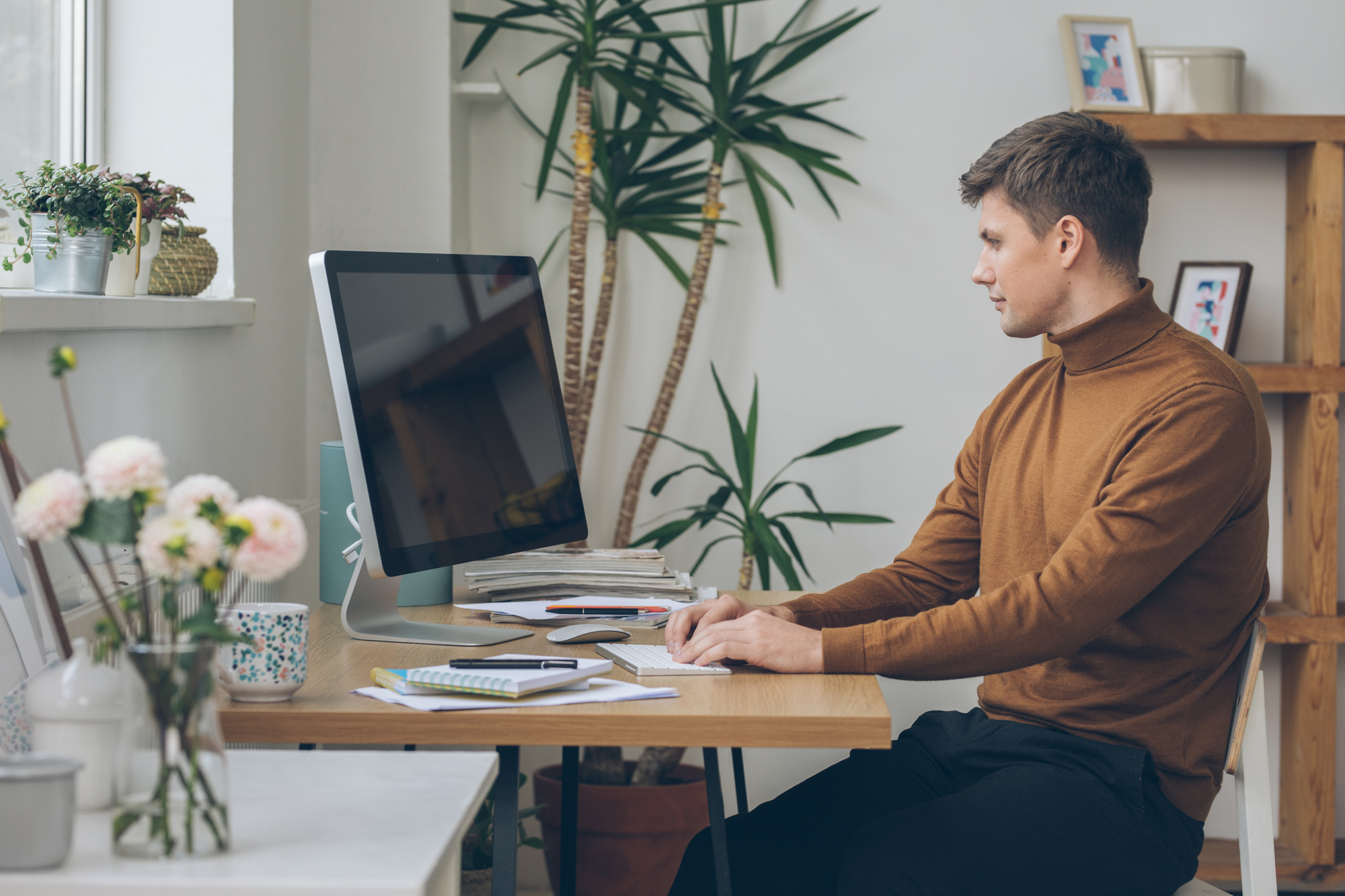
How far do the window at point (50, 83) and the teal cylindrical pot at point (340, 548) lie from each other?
604 mm

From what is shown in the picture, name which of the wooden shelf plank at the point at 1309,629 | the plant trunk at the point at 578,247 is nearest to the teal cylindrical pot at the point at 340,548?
the plant trunk at the point at 578,247

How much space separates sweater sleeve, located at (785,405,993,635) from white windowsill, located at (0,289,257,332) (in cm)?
105

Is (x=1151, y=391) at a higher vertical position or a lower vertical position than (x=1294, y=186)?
lower

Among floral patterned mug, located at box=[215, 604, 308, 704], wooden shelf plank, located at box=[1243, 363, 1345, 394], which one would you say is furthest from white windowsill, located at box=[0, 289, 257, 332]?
wooden shelf plank, located at box=[1243, 363, 1345, 394]

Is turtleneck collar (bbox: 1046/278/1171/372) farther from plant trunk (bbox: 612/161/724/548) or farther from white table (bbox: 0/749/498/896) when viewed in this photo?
plant trunk (bbox: 612/161/724/548)

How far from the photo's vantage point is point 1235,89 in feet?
8.87

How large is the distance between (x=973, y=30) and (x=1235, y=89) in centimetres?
61

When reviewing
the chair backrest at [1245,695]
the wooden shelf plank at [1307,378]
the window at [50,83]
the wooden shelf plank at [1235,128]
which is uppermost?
the wooden shelf plank at [1235,128]

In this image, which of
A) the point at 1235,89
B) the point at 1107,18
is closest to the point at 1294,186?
Result: the point at 1235,89

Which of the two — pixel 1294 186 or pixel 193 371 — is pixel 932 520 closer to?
pixel 193 371

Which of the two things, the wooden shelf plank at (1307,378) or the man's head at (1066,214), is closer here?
the man's head at (1066,214)

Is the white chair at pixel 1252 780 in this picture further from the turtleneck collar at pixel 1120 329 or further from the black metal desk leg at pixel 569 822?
the black metal desk leg at pixel 569 822

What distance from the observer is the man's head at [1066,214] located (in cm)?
160

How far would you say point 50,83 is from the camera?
6.06ft
